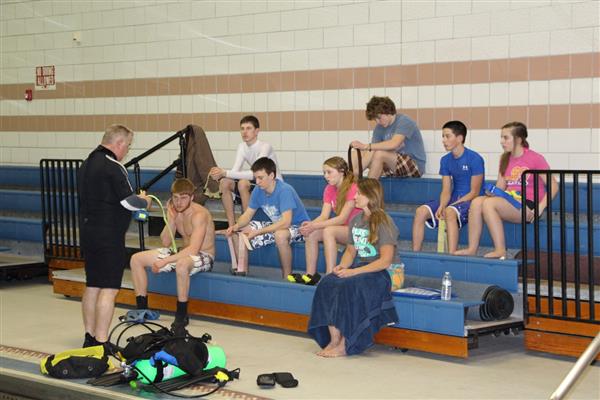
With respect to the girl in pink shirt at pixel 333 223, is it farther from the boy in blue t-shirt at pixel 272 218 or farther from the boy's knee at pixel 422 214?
the boy's knee at pixel 422 214

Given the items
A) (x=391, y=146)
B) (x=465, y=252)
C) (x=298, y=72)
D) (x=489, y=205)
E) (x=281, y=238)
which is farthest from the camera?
(x=298, y=72)

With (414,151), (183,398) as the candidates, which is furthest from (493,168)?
(183,398)

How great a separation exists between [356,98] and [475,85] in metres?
1.41

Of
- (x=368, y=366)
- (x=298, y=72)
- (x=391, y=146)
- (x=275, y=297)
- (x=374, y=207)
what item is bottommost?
(x=368, y=366)

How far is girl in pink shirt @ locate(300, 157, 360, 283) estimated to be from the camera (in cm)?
765

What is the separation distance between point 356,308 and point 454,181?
1.86 m

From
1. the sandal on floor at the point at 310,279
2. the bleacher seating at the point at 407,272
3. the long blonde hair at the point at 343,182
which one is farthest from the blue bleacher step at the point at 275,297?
the long blonde hair at the point at 343,182

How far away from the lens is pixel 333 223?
25.4 ft

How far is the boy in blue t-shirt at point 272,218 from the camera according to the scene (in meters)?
8.20

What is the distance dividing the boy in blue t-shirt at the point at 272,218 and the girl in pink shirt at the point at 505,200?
1441 millimetres

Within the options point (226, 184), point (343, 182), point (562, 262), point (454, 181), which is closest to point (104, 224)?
point (343, 182)

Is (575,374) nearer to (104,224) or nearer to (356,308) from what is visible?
(356,308)

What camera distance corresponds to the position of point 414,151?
9.15 m

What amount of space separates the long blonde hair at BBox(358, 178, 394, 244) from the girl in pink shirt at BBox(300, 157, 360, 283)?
670 mm
